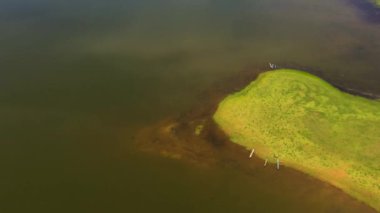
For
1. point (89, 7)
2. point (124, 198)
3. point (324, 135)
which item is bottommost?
point (124, 198)

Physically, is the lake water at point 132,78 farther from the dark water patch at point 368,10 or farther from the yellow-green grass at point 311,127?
the yellow-green grass at point 311,127

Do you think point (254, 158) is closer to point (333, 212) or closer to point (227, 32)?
point (333, 212)

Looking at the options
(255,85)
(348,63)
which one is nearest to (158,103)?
(255,85)

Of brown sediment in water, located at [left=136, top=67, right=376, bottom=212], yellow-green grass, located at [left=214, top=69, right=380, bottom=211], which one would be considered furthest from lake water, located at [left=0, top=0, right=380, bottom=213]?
yellow-green grass, located at [left=214, top=69, right=380, bottom=211]

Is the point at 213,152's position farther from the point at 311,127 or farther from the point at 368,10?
the point at 368,10

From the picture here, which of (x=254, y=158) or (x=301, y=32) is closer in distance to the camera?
(x=254, y=158)

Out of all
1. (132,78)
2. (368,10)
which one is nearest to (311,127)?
(132,78)
